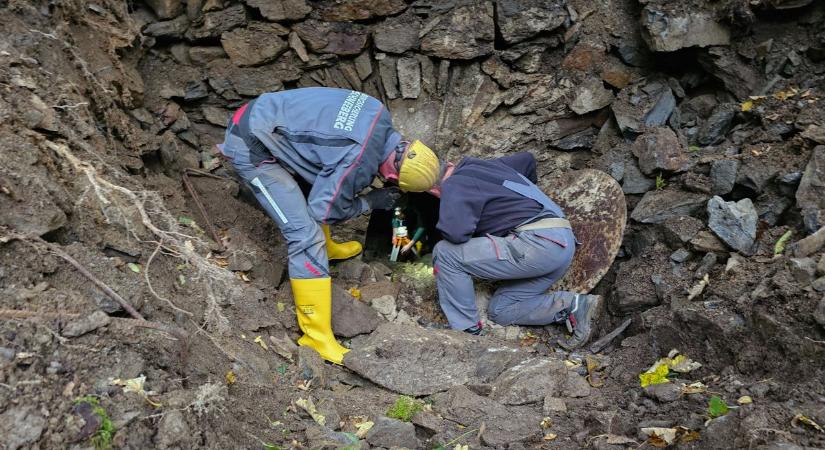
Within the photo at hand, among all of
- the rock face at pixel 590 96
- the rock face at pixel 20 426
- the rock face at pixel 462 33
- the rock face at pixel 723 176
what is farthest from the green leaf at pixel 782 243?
the rock face at pixel 20 426

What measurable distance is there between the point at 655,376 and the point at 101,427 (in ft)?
8.38

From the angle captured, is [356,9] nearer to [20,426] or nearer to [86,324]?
[86,324]

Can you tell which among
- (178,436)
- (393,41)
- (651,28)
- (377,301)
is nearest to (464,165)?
(377,301)

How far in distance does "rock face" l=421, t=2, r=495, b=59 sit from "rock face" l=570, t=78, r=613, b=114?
2.84 ft

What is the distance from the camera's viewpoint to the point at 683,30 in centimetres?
486

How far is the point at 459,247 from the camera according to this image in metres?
4.08

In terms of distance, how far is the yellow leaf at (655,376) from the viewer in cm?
317

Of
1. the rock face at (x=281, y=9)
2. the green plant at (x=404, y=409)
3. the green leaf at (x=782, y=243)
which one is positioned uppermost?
the rock face at (x=281, y=9)

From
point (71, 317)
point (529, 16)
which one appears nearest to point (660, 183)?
point (529, 16)

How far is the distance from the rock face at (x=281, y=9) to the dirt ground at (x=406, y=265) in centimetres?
2

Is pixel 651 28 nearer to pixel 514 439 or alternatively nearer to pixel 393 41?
pixel 393 41

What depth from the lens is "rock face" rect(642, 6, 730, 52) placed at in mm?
4836

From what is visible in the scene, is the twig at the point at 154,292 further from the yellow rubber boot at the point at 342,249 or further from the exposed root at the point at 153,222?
the yellow rubber boot at the point at 342,249

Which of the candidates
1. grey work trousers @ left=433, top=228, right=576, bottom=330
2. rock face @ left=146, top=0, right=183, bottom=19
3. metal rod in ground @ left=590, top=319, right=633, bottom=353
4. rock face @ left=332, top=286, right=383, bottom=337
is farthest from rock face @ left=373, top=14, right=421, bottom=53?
metal rod in ground @ left=590, top=319, right=633, bottom=353
